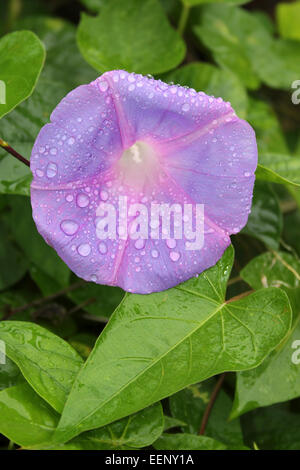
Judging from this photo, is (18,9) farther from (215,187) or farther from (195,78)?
(215,187)

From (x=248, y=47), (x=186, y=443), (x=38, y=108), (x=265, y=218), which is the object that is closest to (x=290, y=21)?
(x=248, y=47)

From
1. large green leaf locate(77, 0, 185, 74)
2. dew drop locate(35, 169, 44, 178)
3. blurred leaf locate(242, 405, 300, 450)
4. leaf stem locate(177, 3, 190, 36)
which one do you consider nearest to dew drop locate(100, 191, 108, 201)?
dew drop locate(35, 169, 44, 178)

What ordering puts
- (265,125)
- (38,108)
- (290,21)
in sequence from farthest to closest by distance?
(290,21) → (265,125) → (38,108)

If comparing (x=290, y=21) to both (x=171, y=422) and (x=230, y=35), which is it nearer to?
(x=230, y=35)

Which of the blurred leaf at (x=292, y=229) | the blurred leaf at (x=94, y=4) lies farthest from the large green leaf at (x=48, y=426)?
the blurred leaf at (x=94, y=4)

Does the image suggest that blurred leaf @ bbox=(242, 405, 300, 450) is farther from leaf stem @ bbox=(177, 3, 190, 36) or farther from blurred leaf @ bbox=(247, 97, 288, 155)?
leaf stem @ bbox=(177, 3, 190, 36)
